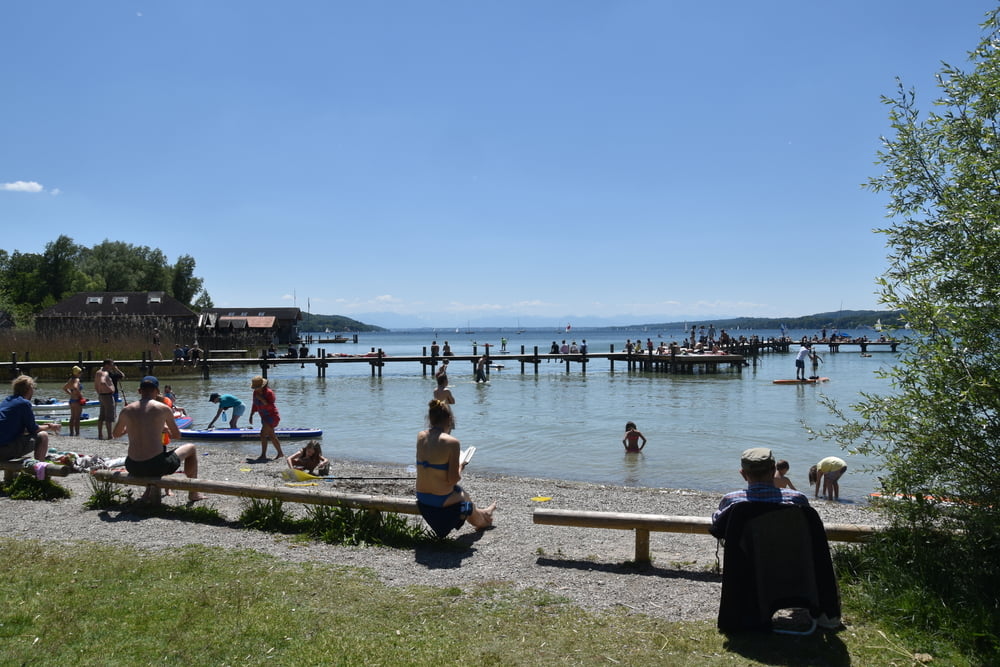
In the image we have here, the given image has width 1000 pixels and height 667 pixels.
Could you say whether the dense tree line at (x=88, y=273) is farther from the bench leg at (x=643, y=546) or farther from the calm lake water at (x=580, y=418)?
the bench leg at (x=643, y=546)

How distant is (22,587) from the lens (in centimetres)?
511

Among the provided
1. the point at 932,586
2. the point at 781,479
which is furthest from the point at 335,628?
the point at 781,479

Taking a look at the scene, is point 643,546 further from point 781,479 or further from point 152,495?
point 152,495

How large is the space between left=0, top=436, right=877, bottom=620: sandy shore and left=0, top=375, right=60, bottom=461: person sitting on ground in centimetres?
66

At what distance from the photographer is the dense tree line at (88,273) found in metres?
82.9

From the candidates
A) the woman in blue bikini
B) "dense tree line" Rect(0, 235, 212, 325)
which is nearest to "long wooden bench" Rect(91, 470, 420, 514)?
the woman in blue bikini

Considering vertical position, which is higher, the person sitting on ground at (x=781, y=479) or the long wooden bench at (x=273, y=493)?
the long wooden bench at (x=273, y=493)

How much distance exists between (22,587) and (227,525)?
7.70 feet

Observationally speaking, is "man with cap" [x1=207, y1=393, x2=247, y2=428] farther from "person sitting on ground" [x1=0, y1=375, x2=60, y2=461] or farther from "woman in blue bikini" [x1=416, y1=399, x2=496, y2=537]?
"woman in blue bikini" [x1=416, y1=399, x2=496, y2=537]

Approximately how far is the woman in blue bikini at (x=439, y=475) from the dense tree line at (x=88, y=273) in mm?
83229

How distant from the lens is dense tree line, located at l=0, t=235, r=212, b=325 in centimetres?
8294

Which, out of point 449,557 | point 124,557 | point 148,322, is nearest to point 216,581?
point 124,557

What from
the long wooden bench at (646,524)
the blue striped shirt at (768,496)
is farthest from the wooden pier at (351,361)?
A: the blue striped shirt at (768,496)

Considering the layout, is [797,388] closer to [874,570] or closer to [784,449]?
[784,449]
